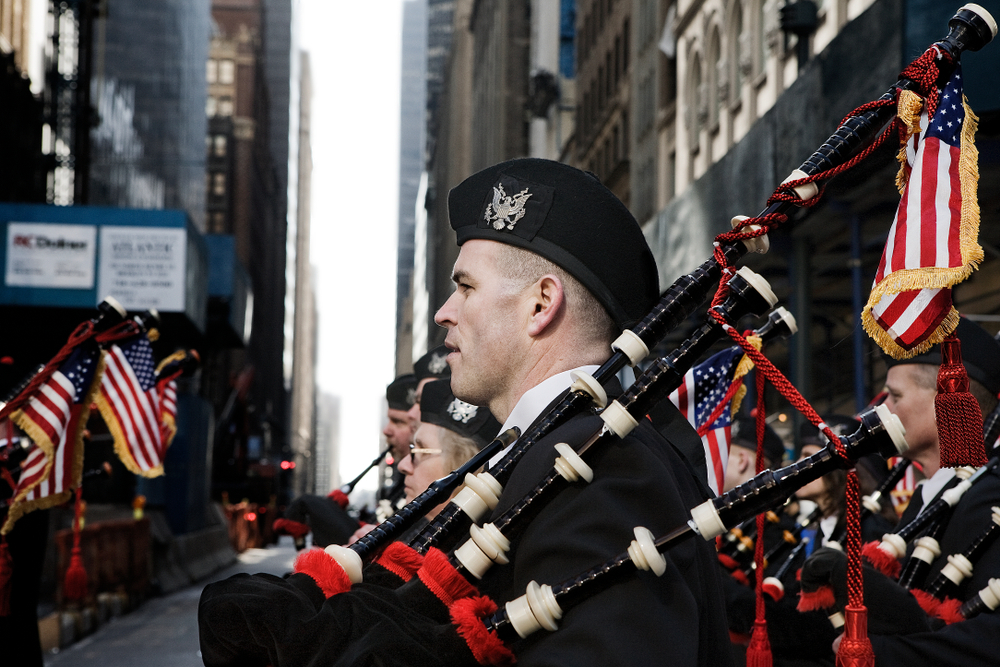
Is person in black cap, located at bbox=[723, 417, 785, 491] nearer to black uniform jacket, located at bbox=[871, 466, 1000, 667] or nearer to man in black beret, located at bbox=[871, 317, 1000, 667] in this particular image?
man in black beret, located at bbox=[871, 317, 1000, 667]

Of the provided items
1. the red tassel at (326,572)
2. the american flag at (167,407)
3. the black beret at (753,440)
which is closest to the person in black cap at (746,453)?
the black beret at (753,440)

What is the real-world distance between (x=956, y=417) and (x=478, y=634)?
1268 millimetres

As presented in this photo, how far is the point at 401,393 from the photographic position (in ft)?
27.1

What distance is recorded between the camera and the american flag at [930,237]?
2.81 meters

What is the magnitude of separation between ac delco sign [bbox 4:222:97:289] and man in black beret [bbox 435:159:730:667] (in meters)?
32.7

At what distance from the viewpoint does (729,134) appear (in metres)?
22.9

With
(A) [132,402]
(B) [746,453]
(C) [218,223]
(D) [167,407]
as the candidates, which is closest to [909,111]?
(B) [746,453]

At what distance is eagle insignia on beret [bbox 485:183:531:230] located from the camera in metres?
2.76

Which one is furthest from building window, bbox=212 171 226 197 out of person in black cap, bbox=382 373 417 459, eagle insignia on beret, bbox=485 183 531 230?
eagle insignia on beret, bbox=485 183 531 230

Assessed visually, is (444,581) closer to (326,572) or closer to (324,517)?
(326,572)

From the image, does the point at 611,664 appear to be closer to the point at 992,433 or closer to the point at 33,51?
the point at 992,433

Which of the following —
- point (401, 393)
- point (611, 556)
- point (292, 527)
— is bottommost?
point (292, 527)

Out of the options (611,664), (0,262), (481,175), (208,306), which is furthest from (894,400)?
(208,306)

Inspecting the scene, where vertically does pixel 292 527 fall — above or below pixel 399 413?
below
